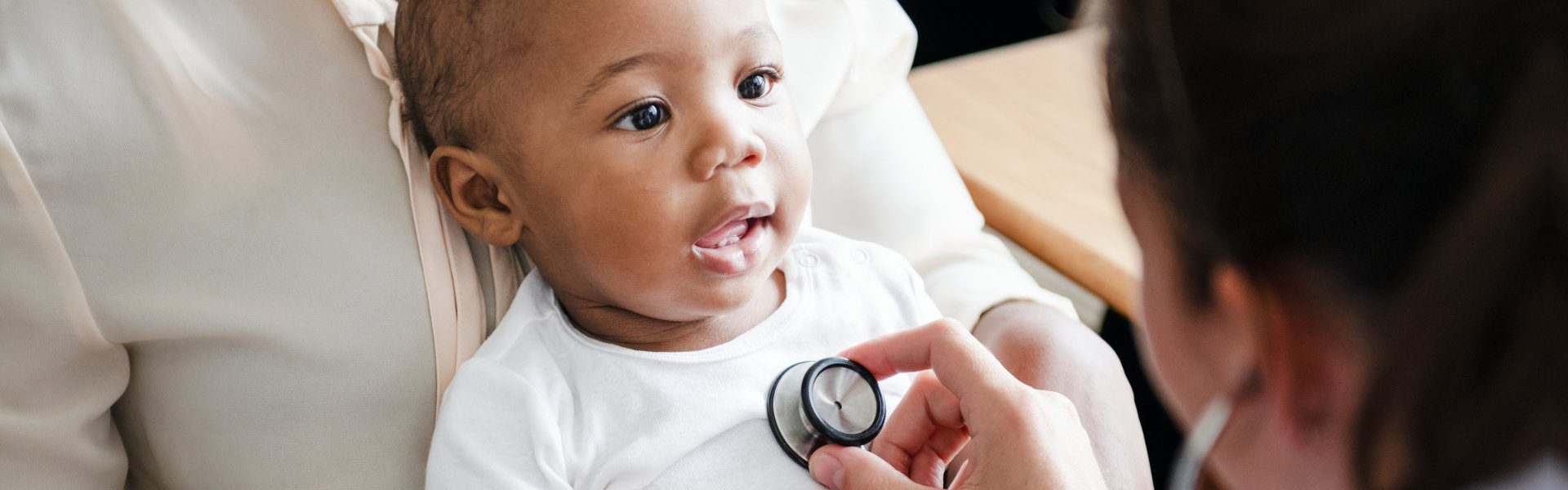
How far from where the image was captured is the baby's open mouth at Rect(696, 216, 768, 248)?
0.92 meters

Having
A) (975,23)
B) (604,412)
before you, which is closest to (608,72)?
(604,412)

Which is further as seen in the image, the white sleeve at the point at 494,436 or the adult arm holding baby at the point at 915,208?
the adult arm holding baby at the point at 915,208

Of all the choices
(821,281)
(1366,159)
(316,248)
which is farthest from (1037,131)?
(1366,159)

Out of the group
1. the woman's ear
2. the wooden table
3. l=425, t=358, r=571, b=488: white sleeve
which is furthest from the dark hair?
the wooden table

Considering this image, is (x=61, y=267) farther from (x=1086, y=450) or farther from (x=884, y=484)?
(x=1086, y=450)

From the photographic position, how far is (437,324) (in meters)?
0.90

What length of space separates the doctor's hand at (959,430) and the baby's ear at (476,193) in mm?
321

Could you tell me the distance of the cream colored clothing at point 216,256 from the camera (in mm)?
802

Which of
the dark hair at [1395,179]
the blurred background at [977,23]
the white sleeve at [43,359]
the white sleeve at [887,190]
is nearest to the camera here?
the dark hair at [1395,179]

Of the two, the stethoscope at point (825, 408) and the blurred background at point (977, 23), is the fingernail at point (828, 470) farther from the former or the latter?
the blurred background at point (977, 23)

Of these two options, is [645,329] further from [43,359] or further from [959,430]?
[43,359]

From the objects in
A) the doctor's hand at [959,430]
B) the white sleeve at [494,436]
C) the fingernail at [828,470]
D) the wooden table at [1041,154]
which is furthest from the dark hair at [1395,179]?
the wooden table at [1041,154]

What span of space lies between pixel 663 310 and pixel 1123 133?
0.50 m

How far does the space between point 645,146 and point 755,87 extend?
0.45 feet
